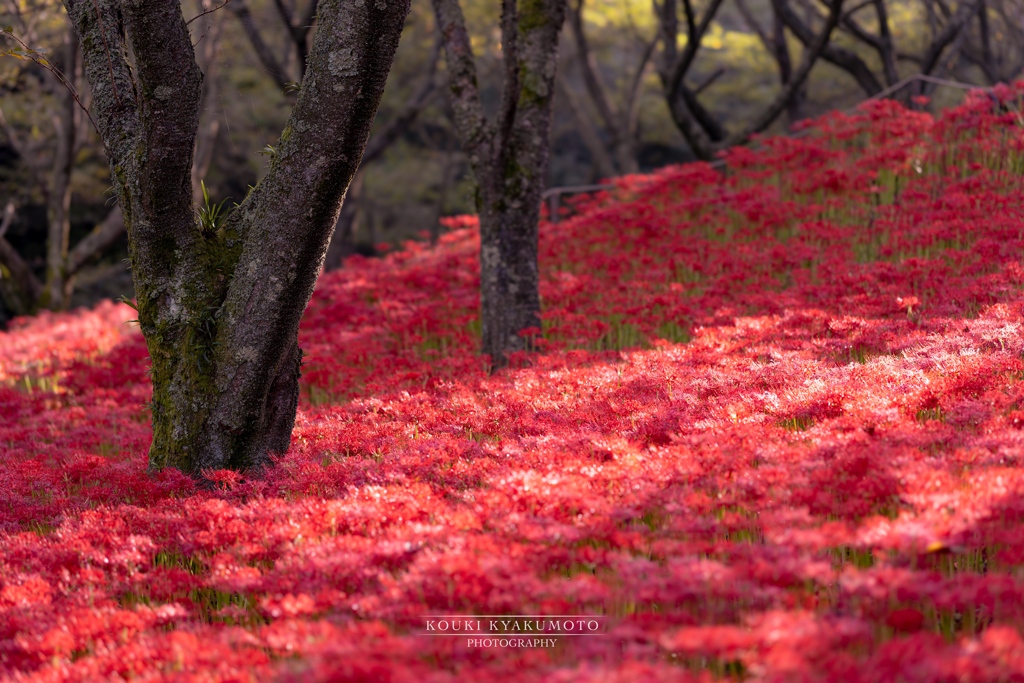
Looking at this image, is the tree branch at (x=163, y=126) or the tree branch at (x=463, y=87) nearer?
the tree branch at (x=163, y=126)

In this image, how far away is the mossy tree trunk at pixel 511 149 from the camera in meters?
7.39

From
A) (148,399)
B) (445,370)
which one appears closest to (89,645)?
(445,370)

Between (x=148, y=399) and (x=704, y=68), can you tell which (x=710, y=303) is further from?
(x=704, y=68)

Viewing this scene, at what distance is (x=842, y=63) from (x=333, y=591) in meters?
16.2

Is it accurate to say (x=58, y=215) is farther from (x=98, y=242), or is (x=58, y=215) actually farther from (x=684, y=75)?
(x=684, y=75)

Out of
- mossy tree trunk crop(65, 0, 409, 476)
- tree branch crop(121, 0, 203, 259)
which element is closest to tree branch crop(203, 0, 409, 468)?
mossy tree trunk crop(65, 0, 409, 476)

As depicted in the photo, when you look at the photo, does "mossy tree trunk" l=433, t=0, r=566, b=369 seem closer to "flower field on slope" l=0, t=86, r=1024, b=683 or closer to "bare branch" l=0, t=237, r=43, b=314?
"flower field on slope" l=0, t=86, r=1024, b=683

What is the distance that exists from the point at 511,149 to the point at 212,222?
10.4 ft

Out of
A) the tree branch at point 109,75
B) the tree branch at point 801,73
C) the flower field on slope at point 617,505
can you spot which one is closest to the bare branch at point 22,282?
the flower field on slope at point 617,505

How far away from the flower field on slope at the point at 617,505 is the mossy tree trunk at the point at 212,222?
46 centimetres

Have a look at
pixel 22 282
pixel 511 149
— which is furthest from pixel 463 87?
pixel 22 282

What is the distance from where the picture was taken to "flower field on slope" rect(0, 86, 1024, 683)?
8.89ft

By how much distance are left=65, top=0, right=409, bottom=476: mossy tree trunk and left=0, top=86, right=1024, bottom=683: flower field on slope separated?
461mm

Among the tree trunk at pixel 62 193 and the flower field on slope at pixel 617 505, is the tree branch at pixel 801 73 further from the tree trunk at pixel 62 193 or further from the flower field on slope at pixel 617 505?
the tree trunk at pixel 62 193
